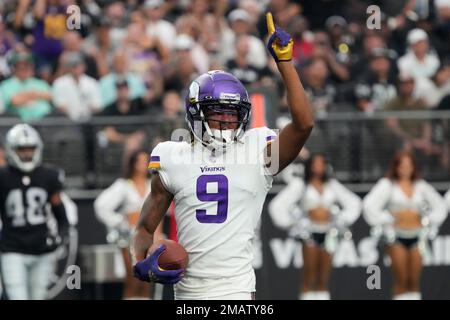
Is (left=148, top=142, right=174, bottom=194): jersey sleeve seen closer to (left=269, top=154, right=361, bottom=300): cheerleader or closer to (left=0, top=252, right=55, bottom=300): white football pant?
(left=0, top=252, right=55, bottom=300): white football pant

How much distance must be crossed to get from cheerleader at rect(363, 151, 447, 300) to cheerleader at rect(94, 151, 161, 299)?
258 centimetres

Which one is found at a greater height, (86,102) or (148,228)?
(86,102)

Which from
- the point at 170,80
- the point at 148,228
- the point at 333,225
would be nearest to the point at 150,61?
the point at 170,80

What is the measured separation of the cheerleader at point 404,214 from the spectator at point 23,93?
3935mm

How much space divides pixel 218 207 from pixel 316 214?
7.79 m

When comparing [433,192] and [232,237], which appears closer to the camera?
[232,237]

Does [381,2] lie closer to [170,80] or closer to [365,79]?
[365,79]

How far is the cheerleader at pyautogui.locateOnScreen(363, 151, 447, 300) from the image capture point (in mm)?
13891

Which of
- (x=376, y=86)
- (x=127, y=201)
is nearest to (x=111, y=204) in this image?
(x=127, y=201)

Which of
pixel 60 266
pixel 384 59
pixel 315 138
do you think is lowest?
pixel 60 266

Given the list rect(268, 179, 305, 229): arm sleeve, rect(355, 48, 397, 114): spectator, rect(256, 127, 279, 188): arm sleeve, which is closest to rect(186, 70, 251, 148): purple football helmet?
rect(256, 127, 279, 188): arm sleeve
